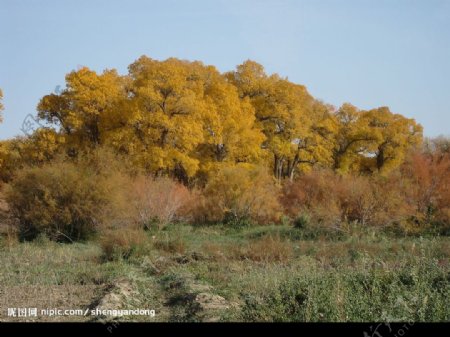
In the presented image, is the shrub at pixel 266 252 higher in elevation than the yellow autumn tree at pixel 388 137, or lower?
lower

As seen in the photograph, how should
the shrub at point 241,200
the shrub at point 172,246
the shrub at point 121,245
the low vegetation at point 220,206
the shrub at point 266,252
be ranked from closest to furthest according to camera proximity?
the low vegetation at point 220,206
the shrub at point 121,245
the shrub at point 266,252
the shrub at point 172,246
the shrub at point 241,200

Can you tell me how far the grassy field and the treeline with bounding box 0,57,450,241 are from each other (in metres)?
2.96

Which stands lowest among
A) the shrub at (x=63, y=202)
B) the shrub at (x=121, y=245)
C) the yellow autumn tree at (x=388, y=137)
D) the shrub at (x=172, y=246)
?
the shrub at (x=172, y=246)

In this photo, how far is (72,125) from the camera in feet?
127

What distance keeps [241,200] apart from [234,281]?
1572 centimetres

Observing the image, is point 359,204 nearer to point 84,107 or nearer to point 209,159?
point 209,159

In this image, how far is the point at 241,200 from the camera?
1077 inches

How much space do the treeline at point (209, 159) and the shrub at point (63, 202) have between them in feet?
0.17

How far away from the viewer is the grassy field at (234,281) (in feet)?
26.1

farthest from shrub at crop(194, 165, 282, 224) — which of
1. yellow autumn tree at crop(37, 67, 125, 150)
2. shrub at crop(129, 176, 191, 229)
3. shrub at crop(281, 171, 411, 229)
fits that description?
yellow autumn tree at crop(37, 67, 125, 150)

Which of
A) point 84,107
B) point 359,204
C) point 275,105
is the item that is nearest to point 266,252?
point 359,204

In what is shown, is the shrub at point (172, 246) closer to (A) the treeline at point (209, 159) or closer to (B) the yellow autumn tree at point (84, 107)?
(A) the treeline at point (209, 159)

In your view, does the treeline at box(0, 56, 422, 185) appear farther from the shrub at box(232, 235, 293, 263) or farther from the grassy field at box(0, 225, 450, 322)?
the shrub at box(232, 235, 293, 263)

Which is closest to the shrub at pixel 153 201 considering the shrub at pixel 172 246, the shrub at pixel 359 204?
the shrub at pixel 172 246
